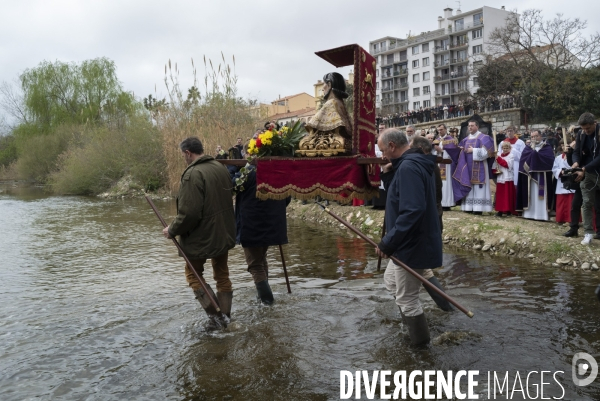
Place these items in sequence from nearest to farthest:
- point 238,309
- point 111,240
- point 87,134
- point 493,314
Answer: point 493,314 < point 238,309 < point 111,240 < point 87,134

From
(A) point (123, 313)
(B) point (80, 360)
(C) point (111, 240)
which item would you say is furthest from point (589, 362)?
(C) point (111, 240)

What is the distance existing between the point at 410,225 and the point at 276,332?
6.84ft

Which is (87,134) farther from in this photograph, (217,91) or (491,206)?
(491,206)

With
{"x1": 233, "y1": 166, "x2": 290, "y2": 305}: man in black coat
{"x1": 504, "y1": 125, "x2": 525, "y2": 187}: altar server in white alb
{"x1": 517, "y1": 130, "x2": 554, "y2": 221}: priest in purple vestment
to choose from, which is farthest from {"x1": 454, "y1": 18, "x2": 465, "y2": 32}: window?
{"x1": 233, "y1": 166, "x2": 290, "y2": 305}: man in black coat

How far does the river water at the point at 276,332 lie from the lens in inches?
178

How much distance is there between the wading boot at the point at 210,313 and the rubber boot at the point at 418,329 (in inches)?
84.8

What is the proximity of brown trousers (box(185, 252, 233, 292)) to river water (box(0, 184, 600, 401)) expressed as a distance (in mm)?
487

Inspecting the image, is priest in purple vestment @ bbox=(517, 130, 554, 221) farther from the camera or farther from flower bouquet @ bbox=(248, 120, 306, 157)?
flower bouquet @ bbox=(248, 120, 306, 157)

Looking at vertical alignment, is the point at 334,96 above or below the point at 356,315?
above

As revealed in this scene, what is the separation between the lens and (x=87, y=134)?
4097 centimetres

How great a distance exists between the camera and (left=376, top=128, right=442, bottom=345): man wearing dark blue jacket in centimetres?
475

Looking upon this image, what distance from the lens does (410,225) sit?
15.4 ft

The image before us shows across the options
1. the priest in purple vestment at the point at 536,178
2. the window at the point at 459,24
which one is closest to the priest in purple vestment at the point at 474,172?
the priest in purple vestment at the point at 536,178

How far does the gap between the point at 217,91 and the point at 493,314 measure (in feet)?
64.2
